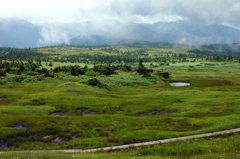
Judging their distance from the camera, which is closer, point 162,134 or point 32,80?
point 162,134

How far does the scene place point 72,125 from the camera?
26500 millimetres

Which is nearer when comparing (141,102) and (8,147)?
(8,147)

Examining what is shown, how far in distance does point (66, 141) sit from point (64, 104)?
19.5 m

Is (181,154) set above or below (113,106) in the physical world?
above

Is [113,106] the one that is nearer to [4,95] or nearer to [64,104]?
[64,104]

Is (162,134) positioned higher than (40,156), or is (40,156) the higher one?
(40,156)

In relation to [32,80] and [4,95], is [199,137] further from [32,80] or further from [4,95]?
[32,80]

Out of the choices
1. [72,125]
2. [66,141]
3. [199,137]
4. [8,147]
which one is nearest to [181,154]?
[199,137]

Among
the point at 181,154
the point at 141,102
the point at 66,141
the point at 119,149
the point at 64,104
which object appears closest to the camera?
the point at 181,154

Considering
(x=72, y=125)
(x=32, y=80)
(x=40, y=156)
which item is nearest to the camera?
(x=40, y=156)

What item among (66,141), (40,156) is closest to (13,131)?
(66,141)

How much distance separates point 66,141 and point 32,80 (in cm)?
6658

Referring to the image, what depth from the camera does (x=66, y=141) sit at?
21.8 m

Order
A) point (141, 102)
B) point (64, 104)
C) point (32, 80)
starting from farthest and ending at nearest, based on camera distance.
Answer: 1. point (32, 80)
2. point (141, 102)
3. point (64, 104)
